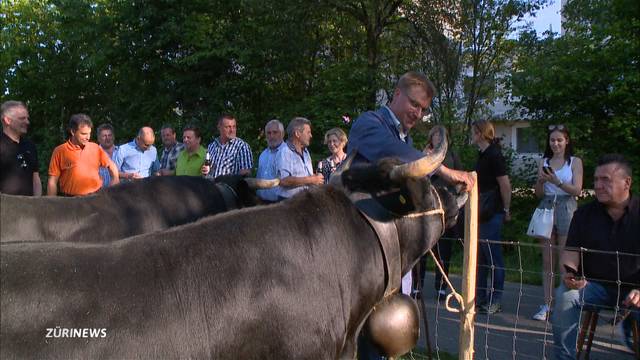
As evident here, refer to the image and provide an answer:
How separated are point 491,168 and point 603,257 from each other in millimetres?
2978

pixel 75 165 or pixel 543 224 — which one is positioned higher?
pixel 75 165

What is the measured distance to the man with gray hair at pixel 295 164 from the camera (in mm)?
6266

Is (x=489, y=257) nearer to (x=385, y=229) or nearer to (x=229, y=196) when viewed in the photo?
(x=229, y=196)

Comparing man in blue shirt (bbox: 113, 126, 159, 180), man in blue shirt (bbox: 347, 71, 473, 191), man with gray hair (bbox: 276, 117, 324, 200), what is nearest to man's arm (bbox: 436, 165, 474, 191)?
man in blue shirt (bbox: 347, 71, 473, 191)

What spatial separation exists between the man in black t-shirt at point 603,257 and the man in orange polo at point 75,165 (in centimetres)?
483

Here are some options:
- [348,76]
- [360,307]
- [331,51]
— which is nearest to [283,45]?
[331,51]

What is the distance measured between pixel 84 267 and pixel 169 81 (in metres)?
16.5

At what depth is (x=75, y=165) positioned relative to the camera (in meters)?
6.50

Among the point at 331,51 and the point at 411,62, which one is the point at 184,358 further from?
the point at 331,51

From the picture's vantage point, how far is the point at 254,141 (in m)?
16.1

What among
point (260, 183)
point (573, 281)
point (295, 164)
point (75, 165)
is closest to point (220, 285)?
point (260, 183)

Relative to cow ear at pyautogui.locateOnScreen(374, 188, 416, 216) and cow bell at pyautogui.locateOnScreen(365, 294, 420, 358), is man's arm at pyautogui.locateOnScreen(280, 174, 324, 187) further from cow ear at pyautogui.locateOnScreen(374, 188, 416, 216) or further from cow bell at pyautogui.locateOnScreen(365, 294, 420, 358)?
cow ear at pyautogui.locateOnScreen(374, 188, 416, 216)

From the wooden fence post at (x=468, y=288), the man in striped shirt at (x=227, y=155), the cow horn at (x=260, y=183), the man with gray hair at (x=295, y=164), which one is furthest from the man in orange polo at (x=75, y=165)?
the wooden fence post at (x=468, y=288)

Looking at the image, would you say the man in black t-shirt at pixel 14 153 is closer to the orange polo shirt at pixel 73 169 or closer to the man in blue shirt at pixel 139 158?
the orange polo shirt at pixel 73 169
